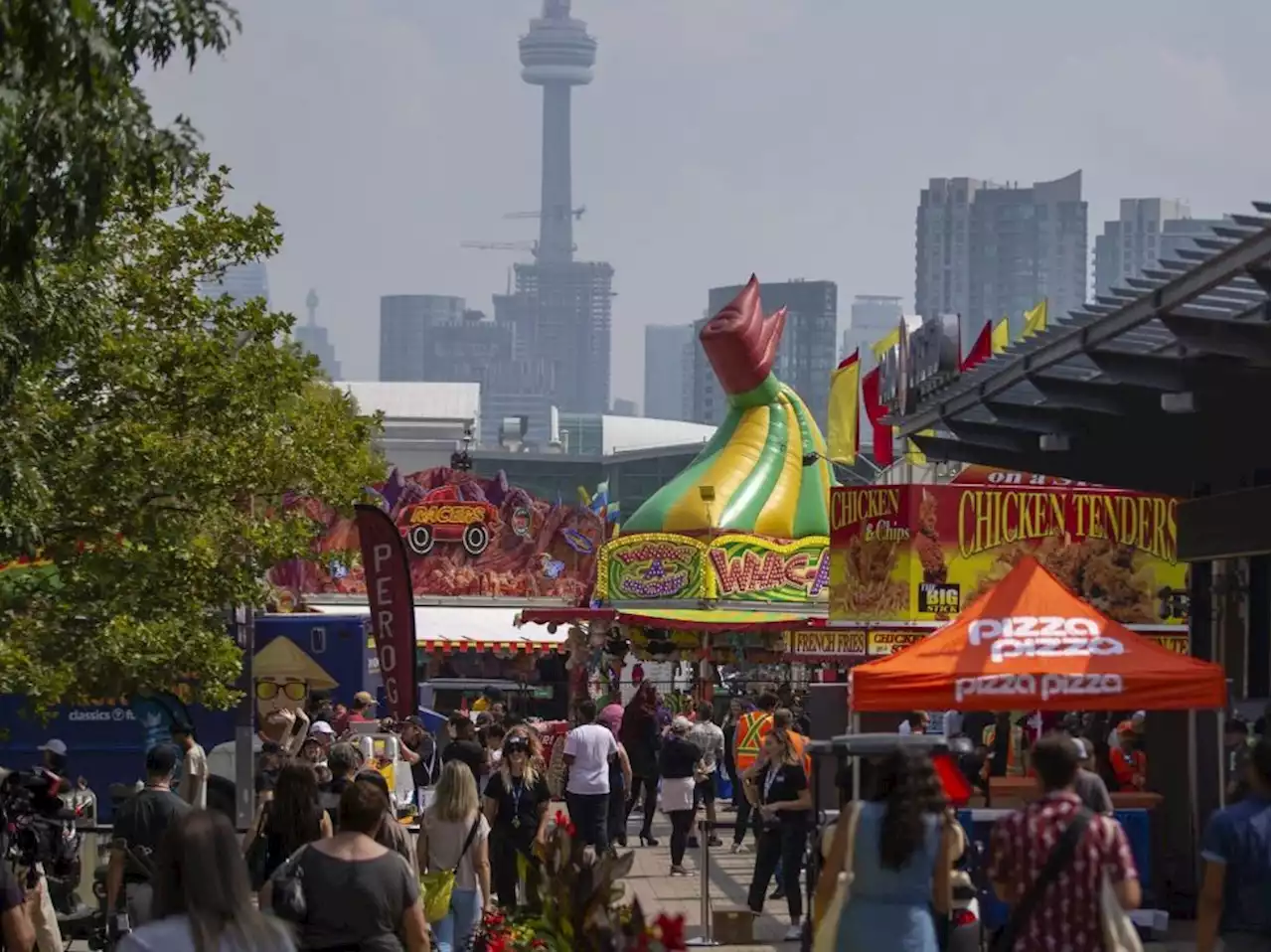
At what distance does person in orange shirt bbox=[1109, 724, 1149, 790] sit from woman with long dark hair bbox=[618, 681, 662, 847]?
226 inches

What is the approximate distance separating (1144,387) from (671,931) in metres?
9.77

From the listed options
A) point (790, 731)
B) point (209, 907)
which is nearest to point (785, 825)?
point (790, 731)

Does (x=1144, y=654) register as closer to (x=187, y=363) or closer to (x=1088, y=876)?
(x=1088, y=876)

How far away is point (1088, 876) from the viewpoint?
8.43 m

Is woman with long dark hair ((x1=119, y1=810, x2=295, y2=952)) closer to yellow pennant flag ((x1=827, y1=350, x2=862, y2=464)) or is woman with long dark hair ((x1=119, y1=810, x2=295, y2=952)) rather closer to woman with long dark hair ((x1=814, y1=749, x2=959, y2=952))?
woman with long dark hair ((x1=814, y1=749, x2=959, y2=952))

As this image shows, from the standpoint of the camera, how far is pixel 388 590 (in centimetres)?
2472

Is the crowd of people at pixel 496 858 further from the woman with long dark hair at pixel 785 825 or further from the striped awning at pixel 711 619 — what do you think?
the striped awning at pixel 711 619

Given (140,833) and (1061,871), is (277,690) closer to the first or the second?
(140,833)

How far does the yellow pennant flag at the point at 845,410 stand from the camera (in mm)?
43594

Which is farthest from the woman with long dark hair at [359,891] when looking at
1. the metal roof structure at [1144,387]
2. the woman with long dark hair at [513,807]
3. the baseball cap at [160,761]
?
the woman with long dark hair at [513,807]

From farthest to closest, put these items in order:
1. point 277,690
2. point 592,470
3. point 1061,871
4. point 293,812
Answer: point 592,470
point 277,690
point 293,812
point 1061,871

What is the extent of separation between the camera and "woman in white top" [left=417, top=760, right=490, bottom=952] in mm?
13227

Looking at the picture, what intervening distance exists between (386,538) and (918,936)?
54.0 feet

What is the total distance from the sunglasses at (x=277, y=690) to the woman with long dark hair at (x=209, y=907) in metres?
20.3
